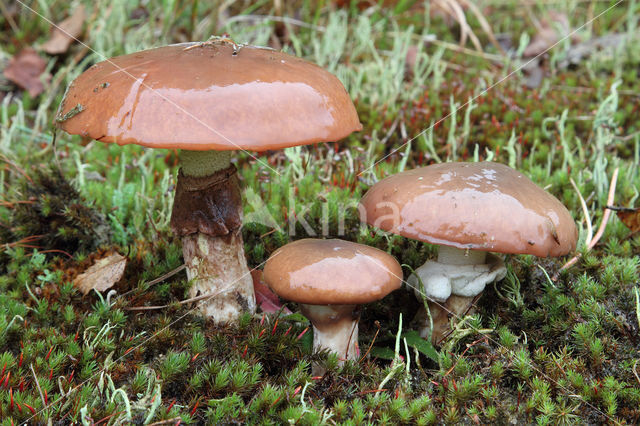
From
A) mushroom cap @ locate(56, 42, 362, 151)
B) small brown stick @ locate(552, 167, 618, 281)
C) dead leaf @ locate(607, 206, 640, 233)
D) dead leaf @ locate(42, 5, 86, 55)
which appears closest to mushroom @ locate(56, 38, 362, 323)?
Answer: mushroom cap @ locate(56, 42, 362, 151)

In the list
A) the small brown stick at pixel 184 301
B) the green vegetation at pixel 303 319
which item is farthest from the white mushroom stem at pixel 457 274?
the small brown stick at pixel 184 301

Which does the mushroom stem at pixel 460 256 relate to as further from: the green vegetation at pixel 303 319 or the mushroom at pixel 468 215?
the green vegetation at pixel 303 319

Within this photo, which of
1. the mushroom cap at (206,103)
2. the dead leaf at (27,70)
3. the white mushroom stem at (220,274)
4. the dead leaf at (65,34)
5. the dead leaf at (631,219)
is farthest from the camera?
the dead leaf at (65,34)

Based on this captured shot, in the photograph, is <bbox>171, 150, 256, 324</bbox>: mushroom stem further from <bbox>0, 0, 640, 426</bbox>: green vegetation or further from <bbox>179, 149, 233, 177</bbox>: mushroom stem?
<bbox>0, 0, 640, 426</bbox>: green vegetation

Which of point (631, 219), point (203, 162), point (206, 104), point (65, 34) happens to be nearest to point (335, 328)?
point (203, 162)

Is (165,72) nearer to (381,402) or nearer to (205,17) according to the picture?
(381,402)

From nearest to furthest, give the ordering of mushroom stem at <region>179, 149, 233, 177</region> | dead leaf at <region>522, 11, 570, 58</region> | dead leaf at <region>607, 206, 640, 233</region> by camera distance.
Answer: mushroom stem at <region>179, 149, 233, 177</region>, dead leaf at <region>607, 206, 640, 233</region>, dead leaf at <region>522, 11, 570, 58</region>

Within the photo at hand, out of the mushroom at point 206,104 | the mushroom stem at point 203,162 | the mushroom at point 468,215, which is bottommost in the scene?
the mushroom at point 468,215
